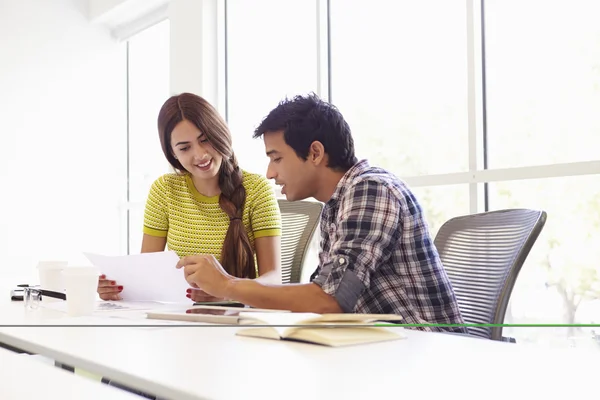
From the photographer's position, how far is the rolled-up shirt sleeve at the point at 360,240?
1369mm

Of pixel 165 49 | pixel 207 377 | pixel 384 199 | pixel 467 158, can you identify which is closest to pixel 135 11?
pixel 165 49

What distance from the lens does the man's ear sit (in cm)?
169

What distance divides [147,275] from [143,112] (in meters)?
3.74

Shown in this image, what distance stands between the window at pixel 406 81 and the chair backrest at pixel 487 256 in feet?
3.63

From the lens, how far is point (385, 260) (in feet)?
4.73

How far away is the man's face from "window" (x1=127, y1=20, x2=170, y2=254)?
10.3 feet

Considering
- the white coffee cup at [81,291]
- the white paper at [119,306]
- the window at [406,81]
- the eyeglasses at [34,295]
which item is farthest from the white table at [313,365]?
the window at [406,81]

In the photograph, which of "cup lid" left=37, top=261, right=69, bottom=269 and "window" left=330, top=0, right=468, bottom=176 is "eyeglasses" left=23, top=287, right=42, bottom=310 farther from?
"window" left=330, top=0, right=468, bottom=176

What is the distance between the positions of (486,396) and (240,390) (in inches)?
→ 9.6

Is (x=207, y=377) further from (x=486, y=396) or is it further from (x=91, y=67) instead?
(x=91, y=67)

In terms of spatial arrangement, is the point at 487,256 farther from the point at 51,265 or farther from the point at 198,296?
the point at 51,265

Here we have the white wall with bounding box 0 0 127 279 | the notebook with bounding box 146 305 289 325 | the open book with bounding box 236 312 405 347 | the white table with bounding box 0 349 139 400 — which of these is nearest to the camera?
the white table with bounding box 0 349 139 400

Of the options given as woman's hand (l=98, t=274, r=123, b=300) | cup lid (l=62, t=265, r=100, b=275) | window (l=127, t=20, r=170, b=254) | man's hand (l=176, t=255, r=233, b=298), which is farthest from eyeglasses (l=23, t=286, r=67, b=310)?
window (l=127, t=20, r=170, b=254)

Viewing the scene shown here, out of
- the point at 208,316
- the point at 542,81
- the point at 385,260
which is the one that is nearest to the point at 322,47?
the point at 542,81
